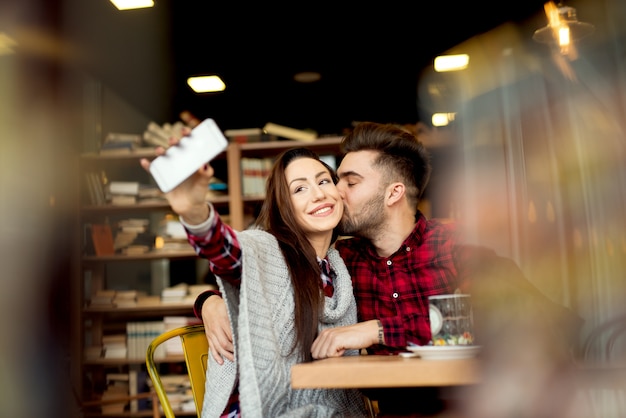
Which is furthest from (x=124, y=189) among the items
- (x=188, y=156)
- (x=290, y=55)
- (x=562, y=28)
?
(x=562, y=28)

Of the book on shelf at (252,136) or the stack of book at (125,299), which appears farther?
the book on shelf at (252,136)

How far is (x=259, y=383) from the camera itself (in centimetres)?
129

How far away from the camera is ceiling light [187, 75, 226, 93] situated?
5.99 m

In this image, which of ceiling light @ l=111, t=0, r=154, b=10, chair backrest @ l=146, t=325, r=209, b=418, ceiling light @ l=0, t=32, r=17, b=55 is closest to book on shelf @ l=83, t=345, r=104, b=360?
ceiling light @ l=0, t=32, r=17, b=55

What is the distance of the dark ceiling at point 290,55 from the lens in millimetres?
4645

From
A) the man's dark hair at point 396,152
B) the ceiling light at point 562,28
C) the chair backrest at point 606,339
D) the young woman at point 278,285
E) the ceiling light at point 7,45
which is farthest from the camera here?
the ceiling light at point 7,45

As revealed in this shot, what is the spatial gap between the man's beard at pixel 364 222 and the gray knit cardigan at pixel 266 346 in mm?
335

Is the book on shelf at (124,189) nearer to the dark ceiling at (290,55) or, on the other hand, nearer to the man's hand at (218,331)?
the dark ceiling at (290,55)

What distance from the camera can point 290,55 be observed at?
5742mm

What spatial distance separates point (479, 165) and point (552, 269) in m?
0.20

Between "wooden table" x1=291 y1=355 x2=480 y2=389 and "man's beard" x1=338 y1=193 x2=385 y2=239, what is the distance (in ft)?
2.79

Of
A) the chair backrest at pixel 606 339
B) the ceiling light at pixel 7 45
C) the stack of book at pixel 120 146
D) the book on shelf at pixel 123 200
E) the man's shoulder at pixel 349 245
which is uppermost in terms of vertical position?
the ceiling light at pixel 7 45

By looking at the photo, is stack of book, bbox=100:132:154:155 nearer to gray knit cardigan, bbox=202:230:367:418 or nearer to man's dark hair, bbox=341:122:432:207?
man's dark hair, bbox=341:122:432:207

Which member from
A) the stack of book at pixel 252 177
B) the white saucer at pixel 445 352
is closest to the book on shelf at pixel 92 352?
the stack of book at pixel 252 177
